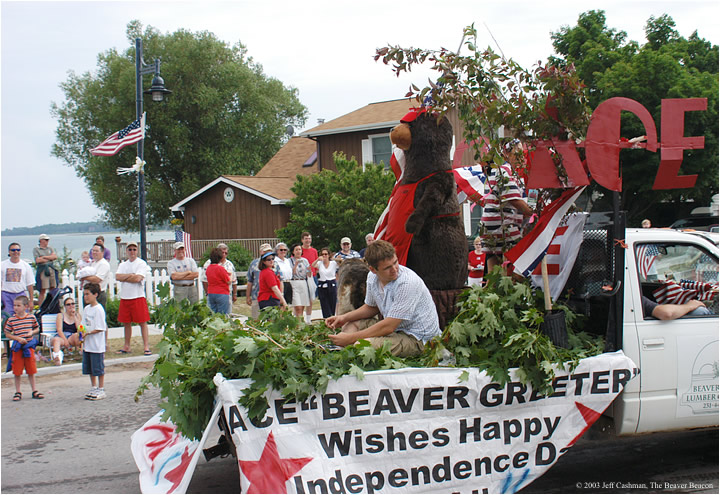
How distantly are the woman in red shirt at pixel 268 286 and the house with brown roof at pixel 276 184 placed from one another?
13.8m

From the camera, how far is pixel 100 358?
801 cm

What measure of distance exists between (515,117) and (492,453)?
2.30 m

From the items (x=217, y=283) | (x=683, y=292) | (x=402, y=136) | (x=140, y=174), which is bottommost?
(x=217, y=283)

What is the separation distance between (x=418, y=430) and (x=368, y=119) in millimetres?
23006

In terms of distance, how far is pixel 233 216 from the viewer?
A: 2891cm

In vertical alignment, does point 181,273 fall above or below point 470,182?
below

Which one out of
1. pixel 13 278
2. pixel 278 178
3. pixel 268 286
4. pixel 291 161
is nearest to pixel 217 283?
pixel 268 286

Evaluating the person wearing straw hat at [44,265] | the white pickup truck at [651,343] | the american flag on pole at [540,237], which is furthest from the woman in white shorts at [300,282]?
the white pickup truck at [651,343]

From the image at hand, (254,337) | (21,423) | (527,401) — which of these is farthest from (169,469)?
(21,423)

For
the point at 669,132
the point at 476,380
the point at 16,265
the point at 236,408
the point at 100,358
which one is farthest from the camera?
the point at 16,265

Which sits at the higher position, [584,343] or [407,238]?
→ [407,238]

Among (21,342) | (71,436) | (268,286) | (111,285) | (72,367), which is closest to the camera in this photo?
(71,436)

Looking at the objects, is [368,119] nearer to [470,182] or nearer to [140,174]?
[140,174]

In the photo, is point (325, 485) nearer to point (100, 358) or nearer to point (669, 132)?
point (669, 132)
